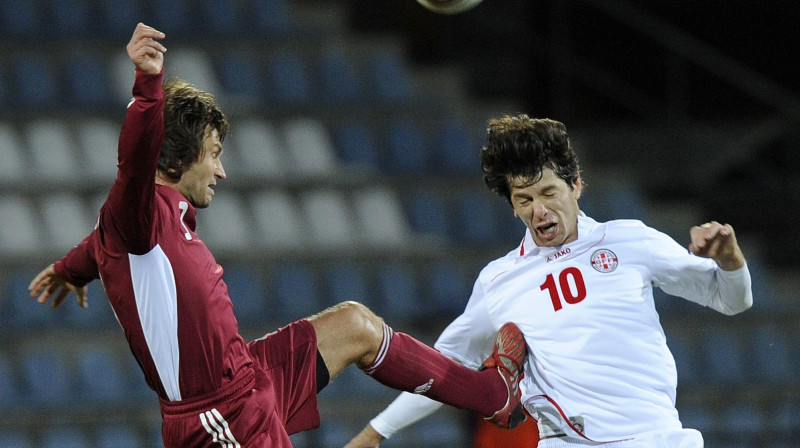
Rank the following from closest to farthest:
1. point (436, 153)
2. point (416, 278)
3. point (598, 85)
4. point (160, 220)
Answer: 1. point (160, 220)
2. point (416, 278)
3. point (436, 153)
4. point (598, 85)

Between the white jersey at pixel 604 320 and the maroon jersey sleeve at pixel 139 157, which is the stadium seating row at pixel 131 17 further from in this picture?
the maroon jersey sleeve at pixel 139 157

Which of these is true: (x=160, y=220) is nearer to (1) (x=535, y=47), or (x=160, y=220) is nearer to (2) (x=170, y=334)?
(2) (x=170, y=334)

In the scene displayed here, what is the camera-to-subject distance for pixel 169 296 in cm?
358

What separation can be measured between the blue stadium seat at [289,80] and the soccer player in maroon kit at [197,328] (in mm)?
4816

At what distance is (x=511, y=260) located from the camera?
404cm

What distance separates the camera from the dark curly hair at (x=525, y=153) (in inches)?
154

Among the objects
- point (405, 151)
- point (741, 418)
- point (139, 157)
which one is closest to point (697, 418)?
point (741, 418)

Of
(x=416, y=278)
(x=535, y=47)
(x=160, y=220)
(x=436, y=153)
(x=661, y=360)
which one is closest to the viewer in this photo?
(x=160, y=220)

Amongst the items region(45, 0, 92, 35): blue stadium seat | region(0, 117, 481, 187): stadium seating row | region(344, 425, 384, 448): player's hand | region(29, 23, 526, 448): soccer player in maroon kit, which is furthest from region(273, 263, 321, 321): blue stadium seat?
region(29, 23, 526, 448): soccer player in maroon kit

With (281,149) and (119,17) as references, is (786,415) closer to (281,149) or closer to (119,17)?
(281,149)

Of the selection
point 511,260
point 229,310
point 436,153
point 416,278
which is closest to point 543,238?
point 511,260

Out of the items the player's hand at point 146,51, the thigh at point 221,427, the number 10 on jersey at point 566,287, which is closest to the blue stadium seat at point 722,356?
the number 10 on jersey at point 566,287

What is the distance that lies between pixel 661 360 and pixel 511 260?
55 cm

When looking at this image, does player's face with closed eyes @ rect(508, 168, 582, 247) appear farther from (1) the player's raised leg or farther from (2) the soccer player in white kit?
(1) the player's raised leg
